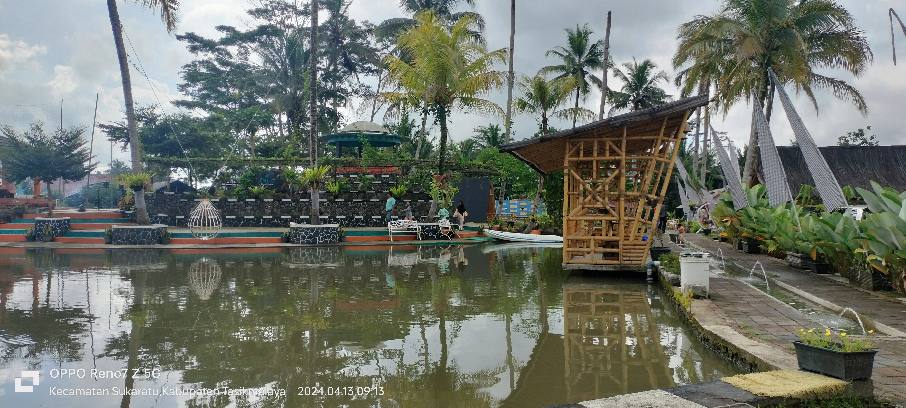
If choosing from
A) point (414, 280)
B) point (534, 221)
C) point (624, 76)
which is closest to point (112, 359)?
point (414, 280)

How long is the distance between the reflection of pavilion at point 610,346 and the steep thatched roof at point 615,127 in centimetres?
335

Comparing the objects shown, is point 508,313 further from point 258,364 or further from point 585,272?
point 585,272

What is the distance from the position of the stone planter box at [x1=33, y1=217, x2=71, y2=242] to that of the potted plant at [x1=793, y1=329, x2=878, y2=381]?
72.5ft

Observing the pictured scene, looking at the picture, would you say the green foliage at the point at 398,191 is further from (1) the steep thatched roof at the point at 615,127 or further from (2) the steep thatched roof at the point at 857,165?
(2) the steep thatched roof at the point at 857,165

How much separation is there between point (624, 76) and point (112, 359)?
33.6 meters

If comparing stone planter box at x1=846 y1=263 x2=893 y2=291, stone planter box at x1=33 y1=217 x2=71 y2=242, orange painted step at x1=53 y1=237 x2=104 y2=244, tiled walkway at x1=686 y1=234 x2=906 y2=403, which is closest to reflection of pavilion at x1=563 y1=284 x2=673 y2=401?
tiled walkway at x1=686 y1=234 x2=906 y2=403

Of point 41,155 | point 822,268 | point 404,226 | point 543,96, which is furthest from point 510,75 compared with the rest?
point 41,155

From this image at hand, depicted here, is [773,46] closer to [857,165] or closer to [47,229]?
[857,165]

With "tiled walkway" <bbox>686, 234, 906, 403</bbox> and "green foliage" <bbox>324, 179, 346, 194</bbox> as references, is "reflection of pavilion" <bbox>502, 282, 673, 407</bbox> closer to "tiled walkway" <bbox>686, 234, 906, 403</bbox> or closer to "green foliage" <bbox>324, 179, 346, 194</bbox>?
"tiled walkway" <bbox>686, 234, 906, 403</bbox>

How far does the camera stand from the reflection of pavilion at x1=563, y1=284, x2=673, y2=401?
5.25m

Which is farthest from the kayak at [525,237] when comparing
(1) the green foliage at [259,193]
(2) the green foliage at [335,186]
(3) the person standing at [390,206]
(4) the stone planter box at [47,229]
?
(4) the stone planter box at [47,229]

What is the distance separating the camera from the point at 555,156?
1405cm

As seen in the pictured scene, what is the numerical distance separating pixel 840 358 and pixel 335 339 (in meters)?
5.14

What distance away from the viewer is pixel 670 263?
11289mm
